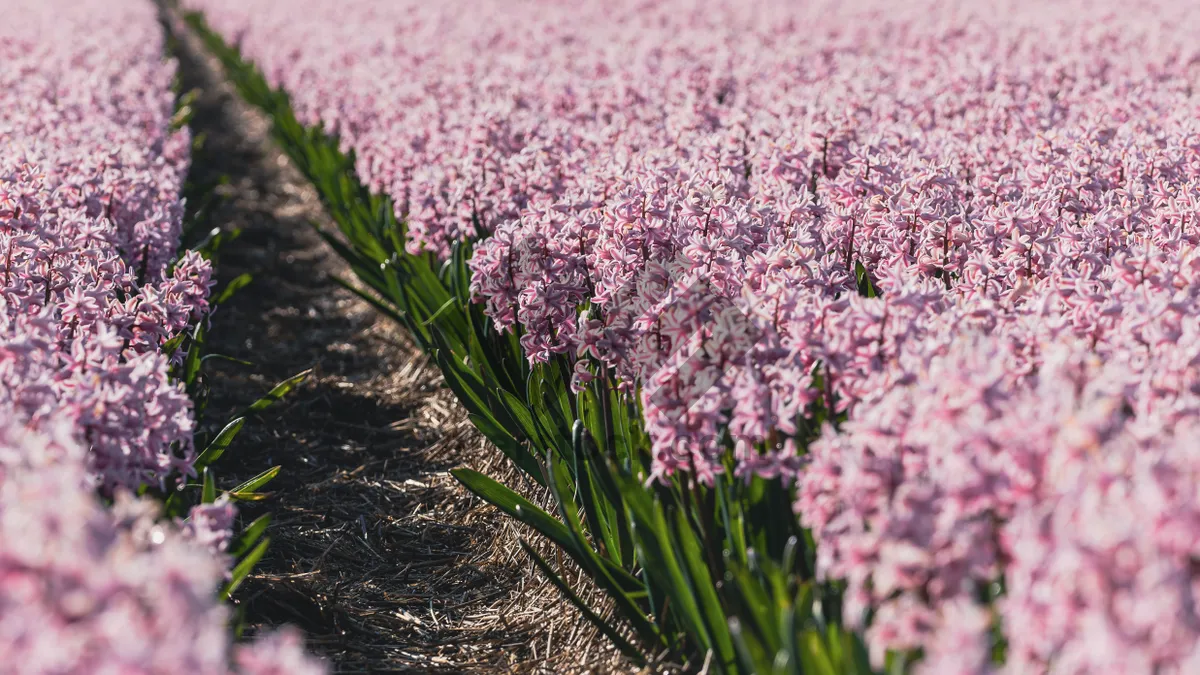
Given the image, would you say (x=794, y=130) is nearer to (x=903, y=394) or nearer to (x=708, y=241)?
(x=708, y=241)

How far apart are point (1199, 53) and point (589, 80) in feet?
16.0

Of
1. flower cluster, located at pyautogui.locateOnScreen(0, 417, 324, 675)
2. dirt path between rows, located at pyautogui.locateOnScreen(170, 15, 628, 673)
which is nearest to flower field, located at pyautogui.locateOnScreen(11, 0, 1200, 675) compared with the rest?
flower cluster, located at pyautogui.locateOnScreen(0, 417, 324, 675)

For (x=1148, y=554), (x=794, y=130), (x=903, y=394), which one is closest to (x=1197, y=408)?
(x=903, y=394)

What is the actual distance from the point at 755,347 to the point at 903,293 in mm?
431

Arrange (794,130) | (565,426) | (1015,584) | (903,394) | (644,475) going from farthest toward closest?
1. (794,130)
2. (565,426)
3. (644,475)
4. (903,394)
5. (1015,584)

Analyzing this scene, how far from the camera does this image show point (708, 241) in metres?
3.68

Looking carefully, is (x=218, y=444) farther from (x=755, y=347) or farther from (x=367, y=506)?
(x=755, y=347)

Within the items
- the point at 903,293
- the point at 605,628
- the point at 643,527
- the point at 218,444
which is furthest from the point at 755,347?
the point at 218,444

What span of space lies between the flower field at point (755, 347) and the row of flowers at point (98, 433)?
0.05 feet

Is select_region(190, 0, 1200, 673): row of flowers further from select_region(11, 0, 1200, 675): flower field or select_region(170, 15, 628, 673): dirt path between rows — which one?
select_region(170, 15, 628, 673): dirt path between rows

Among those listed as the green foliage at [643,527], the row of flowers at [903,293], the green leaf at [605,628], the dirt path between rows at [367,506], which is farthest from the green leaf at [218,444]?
the green leaf at [605,628]

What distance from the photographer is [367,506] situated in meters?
4.99

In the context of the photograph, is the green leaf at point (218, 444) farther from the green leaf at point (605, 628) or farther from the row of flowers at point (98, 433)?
the green leaf at point (605, 628)

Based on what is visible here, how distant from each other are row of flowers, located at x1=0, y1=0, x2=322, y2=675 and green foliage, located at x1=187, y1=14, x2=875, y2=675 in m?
0.98
